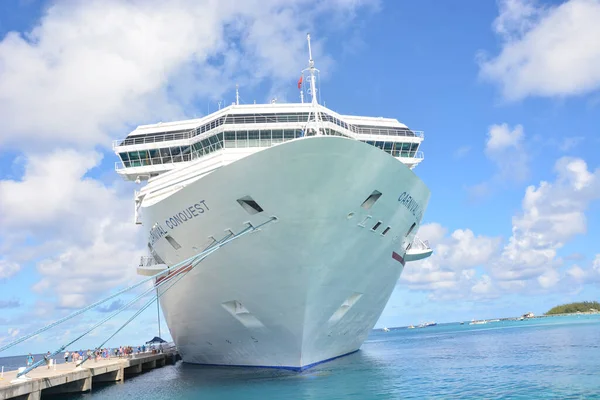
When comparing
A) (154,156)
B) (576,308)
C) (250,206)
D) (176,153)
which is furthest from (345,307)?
(576,308)

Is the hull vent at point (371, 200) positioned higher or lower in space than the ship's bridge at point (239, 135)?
lower

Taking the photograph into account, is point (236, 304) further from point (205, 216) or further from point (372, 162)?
point (372, 162)

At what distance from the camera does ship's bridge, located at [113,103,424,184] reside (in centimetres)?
1912

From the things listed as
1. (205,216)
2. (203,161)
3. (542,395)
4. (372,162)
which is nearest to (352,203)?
(372,162)

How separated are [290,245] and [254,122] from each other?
663 cm

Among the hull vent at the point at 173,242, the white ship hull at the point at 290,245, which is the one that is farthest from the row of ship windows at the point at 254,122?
the hull vent at the point at 173,242

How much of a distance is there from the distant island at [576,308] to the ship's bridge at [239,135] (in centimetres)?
14135

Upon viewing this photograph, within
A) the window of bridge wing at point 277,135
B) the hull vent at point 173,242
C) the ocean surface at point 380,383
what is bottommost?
the ocean surface at point 380,383

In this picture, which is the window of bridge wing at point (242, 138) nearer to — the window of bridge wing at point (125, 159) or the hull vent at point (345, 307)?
the window of bridge wing at point (125, 159)

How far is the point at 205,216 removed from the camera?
15008 millimetres

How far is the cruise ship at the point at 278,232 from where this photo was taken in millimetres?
13953

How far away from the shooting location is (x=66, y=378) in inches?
739

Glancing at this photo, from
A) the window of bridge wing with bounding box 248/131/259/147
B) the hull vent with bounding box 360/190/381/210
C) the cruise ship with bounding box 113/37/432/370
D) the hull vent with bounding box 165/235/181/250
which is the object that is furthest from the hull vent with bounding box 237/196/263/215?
the window of bridge wing with bounding box 248/131/259/147

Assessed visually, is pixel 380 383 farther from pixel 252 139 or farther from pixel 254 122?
pixel 254 122
